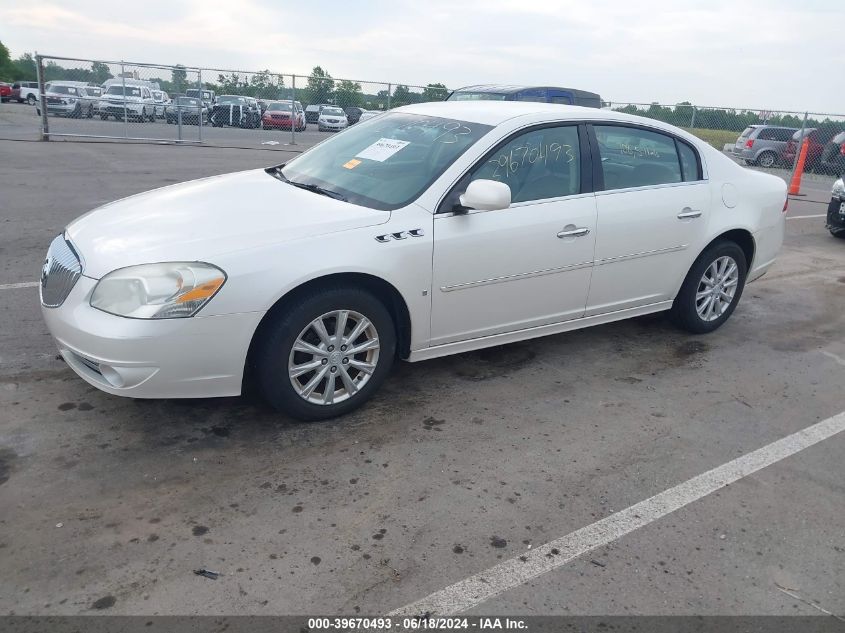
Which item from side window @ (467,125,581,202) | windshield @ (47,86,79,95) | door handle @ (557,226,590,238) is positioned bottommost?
door handle @ (557,226,590,238)

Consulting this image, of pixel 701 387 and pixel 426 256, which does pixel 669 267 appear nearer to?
pixel 701 387

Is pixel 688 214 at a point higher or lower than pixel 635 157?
lower

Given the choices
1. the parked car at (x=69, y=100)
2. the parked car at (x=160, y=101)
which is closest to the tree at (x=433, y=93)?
the parked car at (x=160, y=101)

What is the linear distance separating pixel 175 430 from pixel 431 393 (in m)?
1.45

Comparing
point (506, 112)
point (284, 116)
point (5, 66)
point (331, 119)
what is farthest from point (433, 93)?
point (5, 66)

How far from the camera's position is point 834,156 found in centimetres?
1825

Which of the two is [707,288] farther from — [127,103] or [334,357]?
[127,103]

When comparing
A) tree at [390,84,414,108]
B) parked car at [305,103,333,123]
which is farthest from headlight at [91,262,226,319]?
parked car at [305,103,333,123]

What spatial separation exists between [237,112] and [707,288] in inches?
771

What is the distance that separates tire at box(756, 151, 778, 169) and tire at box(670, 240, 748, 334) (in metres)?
18.6

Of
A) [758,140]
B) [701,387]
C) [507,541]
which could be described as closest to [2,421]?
[507,541]

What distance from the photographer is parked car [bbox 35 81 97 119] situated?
17.3m

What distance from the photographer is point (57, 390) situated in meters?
3.96

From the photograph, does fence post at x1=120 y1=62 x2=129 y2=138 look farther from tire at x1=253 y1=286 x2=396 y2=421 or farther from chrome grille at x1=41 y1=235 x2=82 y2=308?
tire at x1=253 y1=286 x2=396 y2=421
